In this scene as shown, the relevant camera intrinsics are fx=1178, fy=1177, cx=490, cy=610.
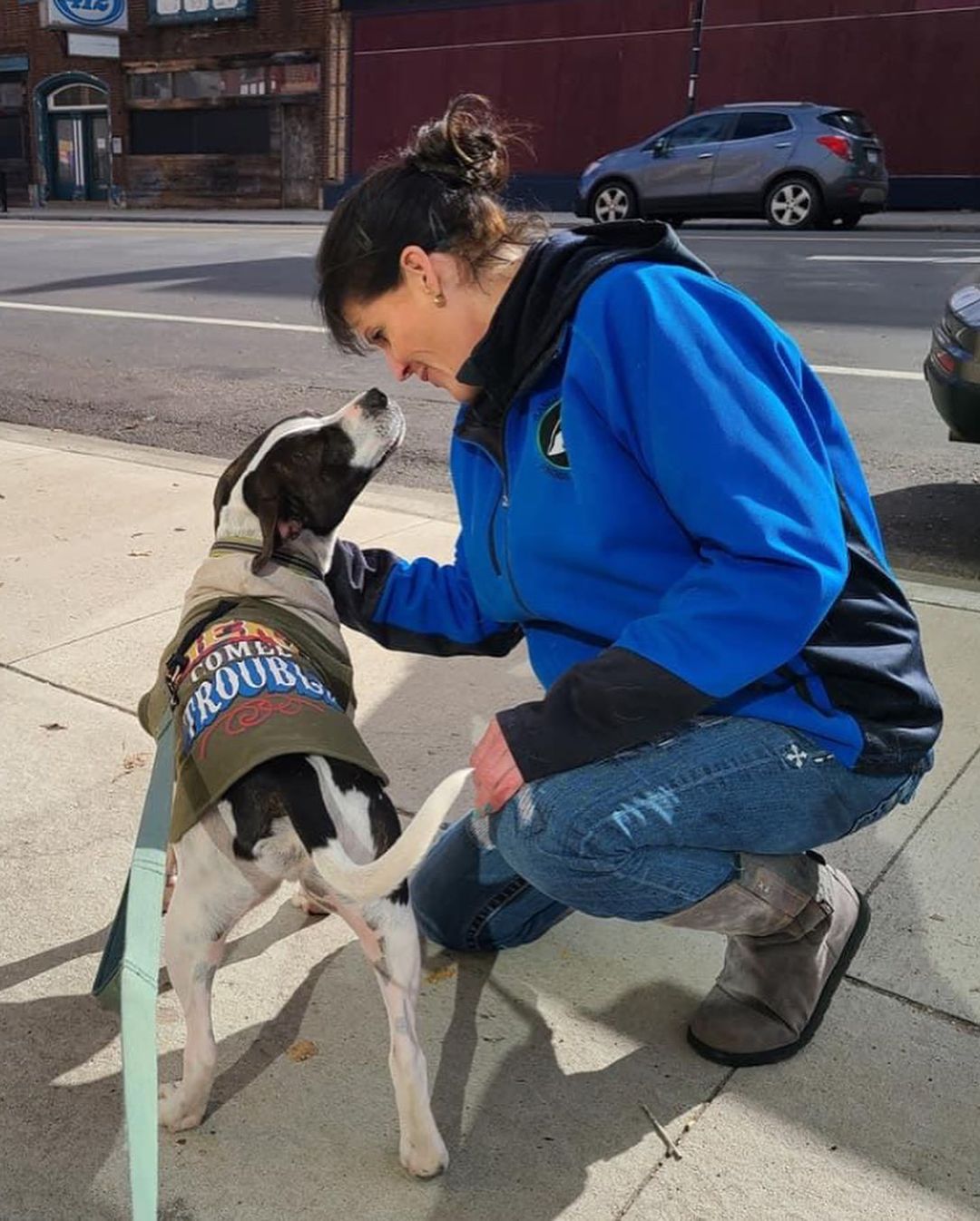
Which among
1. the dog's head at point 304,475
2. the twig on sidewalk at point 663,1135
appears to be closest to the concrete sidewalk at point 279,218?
the dog's head at point 304,475

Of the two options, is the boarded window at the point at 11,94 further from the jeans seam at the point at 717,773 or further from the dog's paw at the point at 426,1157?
the dog's paw at the point at 426,1157

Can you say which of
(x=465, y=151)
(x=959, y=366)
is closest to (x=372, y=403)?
(x=465, y=151)

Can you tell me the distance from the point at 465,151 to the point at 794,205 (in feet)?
53.5

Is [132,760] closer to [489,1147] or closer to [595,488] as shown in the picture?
[489,1147]

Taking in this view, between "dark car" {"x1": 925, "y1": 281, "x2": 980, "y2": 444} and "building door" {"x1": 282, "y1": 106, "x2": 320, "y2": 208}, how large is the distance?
25428mm

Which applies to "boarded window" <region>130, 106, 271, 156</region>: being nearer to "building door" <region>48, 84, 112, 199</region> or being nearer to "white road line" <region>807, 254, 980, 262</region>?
"building door" <region>48, 84, 112, 199</region>

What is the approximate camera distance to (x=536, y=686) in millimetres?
3732

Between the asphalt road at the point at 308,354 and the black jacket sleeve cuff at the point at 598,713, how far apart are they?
335 centimetres

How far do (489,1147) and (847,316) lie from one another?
28.8 ft

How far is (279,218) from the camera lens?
24266 mm

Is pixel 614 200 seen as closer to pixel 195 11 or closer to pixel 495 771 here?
pixel 195 11

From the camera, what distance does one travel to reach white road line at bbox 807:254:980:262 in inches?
509

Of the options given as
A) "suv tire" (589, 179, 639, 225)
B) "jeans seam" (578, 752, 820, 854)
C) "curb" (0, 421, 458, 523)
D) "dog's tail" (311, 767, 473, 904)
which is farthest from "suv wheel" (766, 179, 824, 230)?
"dog's tail" (311, 767, 473, 904)

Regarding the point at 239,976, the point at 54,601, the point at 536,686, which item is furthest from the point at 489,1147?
the point at 54,601
